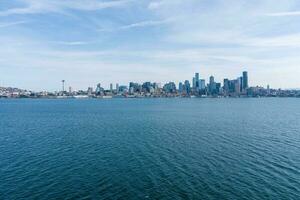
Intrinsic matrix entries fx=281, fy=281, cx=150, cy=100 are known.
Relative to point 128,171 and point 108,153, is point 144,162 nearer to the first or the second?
point 128,171

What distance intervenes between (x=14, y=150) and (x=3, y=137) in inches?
954

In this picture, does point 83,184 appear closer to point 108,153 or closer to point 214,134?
point 108,153

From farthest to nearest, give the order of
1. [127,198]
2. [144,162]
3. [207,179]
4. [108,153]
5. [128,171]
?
[108,153]
[144,162]
[128,171]
[207,179]
[127,198]

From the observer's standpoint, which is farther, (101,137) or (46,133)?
(46,133)

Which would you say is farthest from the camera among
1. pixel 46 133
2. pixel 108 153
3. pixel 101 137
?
pixel 46 133

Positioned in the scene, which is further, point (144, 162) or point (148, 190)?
point (144, 162)

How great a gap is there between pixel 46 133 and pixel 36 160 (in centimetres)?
3885

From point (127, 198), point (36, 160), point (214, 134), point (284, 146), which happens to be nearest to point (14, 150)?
point (36, 160)

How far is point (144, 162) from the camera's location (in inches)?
2211

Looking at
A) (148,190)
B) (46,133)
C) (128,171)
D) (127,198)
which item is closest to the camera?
(127,198)

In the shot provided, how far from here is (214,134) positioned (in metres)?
90.1

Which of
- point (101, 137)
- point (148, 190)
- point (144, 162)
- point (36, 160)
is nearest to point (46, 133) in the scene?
point (101, 137)

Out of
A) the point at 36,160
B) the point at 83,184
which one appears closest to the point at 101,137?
the point at 36,160

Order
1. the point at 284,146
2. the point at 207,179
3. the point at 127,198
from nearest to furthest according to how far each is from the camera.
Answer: the point at 127,198, the point at 207,179, the point at 284,146
